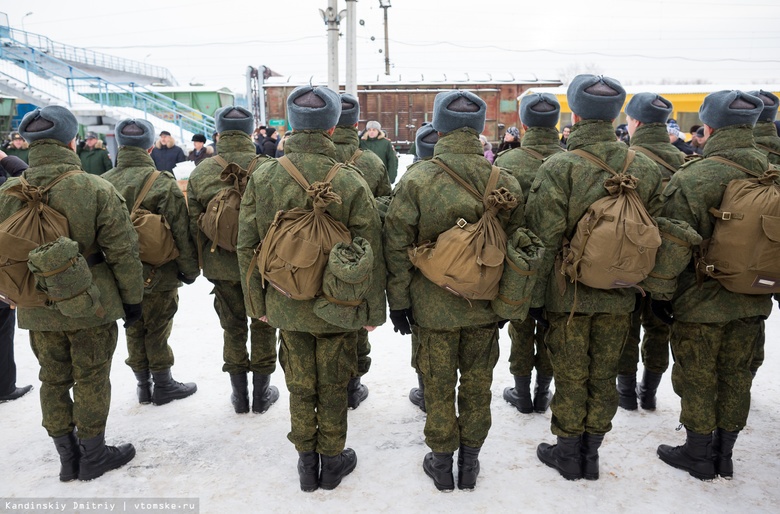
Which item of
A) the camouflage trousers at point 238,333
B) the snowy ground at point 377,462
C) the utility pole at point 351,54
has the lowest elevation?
the snowy ground at point 377,462

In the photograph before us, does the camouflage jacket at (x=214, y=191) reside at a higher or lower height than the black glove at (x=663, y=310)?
higher

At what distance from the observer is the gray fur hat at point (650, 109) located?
319 centimetres

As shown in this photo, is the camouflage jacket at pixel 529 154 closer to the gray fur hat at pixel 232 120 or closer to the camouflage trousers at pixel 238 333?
the gray fur hat at pixel 232 120

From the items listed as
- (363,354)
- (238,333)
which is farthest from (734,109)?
(238,333)

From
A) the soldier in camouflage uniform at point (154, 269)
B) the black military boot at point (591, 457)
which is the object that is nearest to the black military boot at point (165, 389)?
the soldier in camouflage uniform at point (154, 269)

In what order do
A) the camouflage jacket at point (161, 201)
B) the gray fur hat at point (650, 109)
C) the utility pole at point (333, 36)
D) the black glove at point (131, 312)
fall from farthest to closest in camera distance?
1. the utility pole at point (333, 36)
2. the camouflage jacket at point (161, 201)
3. the gray fur hat at point (650, 109)
4. the black glove at point (131, 312)

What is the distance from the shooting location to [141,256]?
324cm

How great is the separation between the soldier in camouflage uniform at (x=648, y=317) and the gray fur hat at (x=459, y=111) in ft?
4.01

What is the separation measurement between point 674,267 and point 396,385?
2.15m

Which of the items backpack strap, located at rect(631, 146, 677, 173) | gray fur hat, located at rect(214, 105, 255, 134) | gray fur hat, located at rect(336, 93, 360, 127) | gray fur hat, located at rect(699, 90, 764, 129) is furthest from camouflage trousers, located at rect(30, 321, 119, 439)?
gray fur hat, located at rect(699, 90, 764, 129)

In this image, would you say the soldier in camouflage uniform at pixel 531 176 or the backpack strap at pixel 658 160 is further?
the soldier in camouflage uniform at pixel 531 176

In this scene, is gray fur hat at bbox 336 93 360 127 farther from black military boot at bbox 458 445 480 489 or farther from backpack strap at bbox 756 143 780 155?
backpack strap at bbox 756 143 780 155

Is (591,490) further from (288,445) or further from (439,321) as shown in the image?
(288,445)

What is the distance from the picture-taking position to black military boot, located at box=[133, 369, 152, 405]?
145 inches
